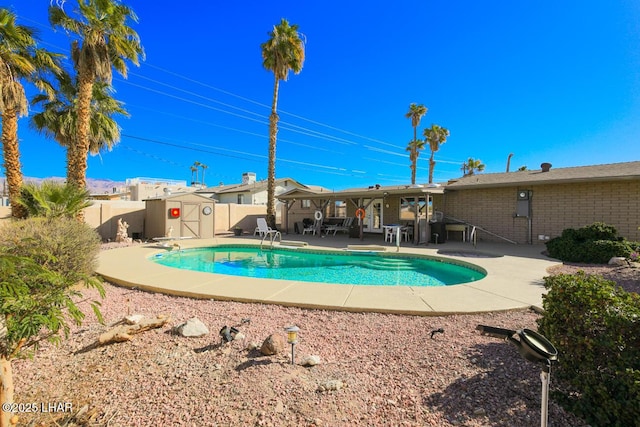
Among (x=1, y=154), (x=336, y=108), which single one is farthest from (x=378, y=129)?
(x=1, y=154)

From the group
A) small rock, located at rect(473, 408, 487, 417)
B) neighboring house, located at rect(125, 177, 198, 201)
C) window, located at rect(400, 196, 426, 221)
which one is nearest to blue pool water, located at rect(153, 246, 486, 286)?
small rock, located at rect(473, 408, 487, 417)

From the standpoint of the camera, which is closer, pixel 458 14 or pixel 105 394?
pixel 105 394

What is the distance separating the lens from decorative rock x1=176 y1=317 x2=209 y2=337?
3406mm

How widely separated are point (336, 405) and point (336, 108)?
91.2 ft

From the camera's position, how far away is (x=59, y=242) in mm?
5309

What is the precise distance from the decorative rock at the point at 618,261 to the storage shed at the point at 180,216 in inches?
616

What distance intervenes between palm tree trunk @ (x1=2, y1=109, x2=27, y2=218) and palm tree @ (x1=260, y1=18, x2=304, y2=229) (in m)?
10.0

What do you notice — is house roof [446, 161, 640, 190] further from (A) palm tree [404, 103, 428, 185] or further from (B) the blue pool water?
(A) palm tree [404, 103, 428, 185]

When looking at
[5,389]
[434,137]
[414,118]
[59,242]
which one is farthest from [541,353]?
[434,137]

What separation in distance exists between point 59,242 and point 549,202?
51.6 ft

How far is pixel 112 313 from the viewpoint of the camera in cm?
427

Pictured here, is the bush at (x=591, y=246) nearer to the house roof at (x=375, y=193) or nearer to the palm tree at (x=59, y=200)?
the house roof at (x=375, y=193)

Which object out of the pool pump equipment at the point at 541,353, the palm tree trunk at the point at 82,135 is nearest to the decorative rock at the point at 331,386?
the pool pump equipment at the point at 541,353

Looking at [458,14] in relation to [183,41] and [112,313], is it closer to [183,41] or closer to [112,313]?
[112,313]
